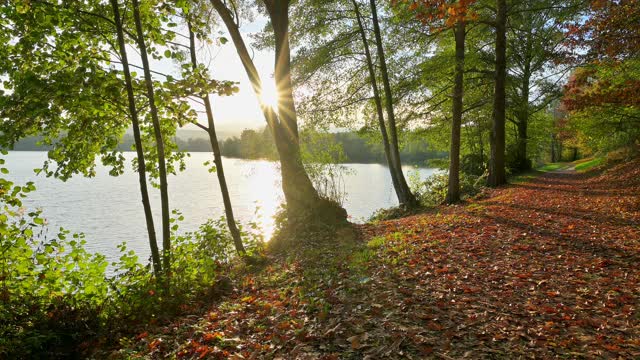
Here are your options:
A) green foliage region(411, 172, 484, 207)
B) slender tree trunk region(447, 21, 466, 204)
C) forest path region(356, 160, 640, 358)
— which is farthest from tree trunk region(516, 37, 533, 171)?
forest path region(356, 160, 640, 358)

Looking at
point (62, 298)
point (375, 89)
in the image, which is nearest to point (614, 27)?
point (375, 89)

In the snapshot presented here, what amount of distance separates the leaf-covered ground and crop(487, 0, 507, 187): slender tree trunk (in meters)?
7.29

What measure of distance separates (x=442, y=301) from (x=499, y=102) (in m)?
12.2

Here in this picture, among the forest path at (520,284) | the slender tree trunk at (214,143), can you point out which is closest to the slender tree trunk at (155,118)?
the slender tree trunk at (214,143)

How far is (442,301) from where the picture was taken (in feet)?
15.1

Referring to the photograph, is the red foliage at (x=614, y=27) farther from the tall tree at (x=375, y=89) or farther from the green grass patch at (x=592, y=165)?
the green grass patch at (x=592, y=165)

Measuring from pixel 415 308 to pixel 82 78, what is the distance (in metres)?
5.35

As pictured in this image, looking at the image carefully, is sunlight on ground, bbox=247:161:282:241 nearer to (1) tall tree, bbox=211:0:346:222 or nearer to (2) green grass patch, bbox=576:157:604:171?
(1) tall tree, bbox=211:0:346:222

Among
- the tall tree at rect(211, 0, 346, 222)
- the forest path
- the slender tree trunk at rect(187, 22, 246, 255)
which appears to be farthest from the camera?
the tall tree at rect(211, 0, 346, 222)

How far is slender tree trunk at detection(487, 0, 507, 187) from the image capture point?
1314 cm

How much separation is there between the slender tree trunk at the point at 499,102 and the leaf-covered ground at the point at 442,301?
7.29 m

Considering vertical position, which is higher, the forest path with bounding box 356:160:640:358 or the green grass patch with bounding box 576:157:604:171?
the green grass patch with bounding box 576:157:604:171

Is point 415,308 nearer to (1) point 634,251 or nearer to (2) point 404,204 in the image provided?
(1) point 634,251

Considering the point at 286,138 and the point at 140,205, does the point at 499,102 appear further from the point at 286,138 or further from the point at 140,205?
the point at 140,205
